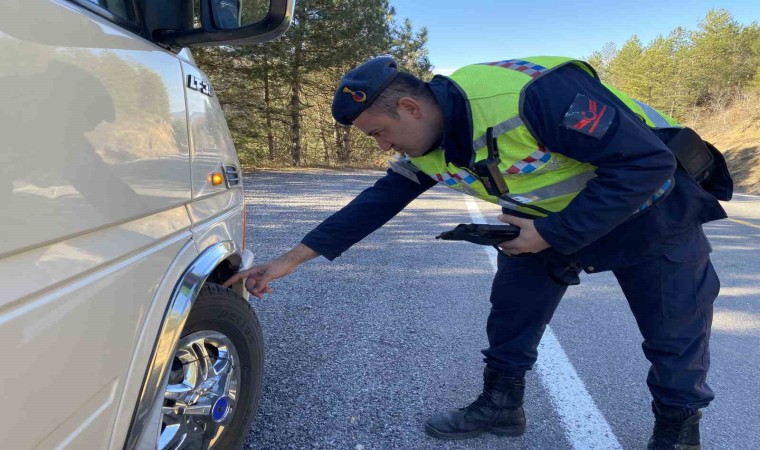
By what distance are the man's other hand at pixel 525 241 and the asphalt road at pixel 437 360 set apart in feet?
3.24

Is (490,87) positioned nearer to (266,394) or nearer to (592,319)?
(266,394)

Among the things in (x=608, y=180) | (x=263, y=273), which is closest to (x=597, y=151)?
(x=608, y=180)

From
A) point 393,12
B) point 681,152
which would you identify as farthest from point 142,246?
point 393,12

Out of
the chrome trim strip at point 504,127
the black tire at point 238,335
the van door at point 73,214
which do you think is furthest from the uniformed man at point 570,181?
the van door at point 73,214

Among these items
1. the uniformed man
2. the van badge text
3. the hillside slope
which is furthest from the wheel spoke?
the hillside slope

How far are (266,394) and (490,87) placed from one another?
6.08 ft

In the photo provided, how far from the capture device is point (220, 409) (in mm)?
1774

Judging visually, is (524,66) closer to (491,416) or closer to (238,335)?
(238,335)

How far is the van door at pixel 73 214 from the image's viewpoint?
0.84 meters

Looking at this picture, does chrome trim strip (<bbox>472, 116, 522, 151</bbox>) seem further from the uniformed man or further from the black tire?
the black tire

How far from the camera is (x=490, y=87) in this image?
170 centimetres

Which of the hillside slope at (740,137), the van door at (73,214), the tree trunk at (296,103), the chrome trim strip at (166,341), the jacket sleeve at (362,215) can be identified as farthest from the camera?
the hillside slope at (740,137)

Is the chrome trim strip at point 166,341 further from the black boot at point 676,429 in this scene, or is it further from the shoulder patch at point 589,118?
the black boot at point 676,429

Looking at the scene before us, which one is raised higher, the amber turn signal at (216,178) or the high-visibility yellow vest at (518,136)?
the high-visibility yellow vest at (518,136)
